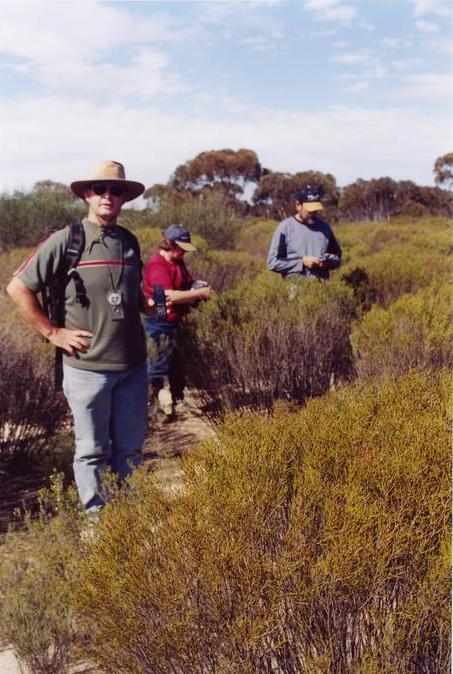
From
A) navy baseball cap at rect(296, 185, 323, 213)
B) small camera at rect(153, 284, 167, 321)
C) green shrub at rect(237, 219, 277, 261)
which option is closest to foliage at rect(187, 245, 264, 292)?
navy baseball cap at rect(296, 185, 323, 213)

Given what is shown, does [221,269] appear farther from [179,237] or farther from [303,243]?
[179,237]

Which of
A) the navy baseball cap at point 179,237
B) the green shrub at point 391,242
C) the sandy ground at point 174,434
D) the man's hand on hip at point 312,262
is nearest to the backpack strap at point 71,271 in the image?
the sandy ground at point 174,434

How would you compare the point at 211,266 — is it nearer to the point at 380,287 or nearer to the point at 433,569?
the point at 380,287

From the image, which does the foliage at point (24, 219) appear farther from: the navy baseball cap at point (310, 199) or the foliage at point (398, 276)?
the navy baseball cap at point (310, 199)

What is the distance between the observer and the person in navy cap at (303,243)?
5.53m

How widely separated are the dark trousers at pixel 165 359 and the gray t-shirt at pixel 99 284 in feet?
7.32

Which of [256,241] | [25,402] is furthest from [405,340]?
[256,241]

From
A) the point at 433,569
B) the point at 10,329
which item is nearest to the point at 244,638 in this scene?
the point at 433,569

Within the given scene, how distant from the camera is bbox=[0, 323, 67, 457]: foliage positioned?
4.90 metres

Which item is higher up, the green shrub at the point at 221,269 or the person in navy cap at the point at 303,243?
the person in navy cap at the point at 303,243

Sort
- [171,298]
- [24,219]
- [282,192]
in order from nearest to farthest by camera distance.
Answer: [171,298], [24,219], [282,192]

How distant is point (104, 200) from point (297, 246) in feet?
8.97

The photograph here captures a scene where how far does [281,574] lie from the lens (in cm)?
176

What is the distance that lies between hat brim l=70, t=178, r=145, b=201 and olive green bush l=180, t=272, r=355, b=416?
1.86 metres
